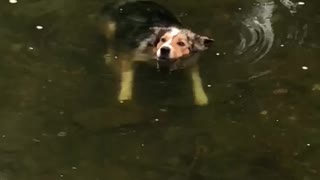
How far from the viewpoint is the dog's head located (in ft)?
24.2

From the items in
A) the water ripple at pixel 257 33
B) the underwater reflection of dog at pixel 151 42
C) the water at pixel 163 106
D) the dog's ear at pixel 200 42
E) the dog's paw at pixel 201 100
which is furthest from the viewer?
the water ripple at pixel 257 33

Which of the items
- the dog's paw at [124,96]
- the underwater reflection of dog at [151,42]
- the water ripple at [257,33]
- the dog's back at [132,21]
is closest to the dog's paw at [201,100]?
the underwater reflection of dog at [151,42]

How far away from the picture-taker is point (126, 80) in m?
7.03

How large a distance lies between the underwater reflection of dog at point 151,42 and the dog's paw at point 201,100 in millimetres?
147

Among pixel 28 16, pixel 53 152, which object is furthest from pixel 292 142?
pixel 28 16

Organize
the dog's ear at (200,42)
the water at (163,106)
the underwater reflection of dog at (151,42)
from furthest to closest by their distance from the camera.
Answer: the dog's ear at (200,42), the underwater reflection of dog at (151,42), the water at (163,106)

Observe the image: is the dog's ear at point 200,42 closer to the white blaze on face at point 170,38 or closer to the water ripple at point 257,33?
the white blaze on face at point 170,38

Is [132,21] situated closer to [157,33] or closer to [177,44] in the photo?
[157,33]

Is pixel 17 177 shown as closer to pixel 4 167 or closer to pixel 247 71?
pixel 4 167

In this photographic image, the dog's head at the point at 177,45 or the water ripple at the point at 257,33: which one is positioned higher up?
the dog's head at the point at 177,45

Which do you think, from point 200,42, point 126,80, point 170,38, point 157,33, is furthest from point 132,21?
point 126,80

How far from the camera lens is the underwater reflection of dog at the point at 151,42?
736 cm

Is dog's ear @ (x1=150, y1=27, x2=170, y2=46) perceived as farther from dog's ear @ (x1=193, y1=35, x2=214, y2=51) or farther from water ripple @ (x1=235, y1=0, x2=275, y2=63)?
water ripple @ (x1=235, y1=0, x2=275, y2=63)

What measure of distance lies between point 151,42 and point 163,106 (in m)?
1.02
